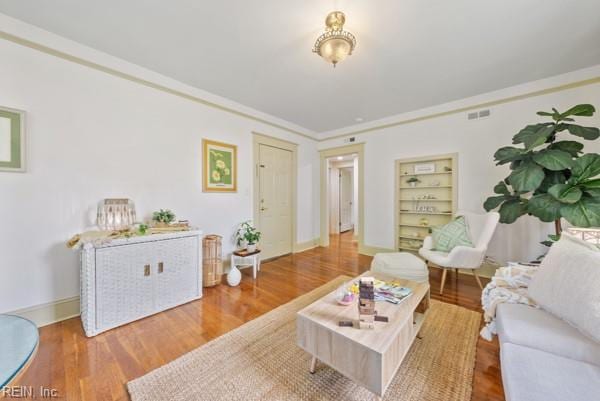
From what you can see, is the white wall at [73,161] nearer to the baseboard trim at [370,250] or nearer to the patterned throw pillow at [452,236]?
the baseboard trim at [370,250]

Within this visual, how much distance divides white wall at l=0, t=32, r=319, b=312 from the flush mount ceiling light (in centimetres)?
196

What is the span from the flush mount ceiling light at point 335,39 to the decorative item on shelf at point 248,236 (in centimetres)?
242

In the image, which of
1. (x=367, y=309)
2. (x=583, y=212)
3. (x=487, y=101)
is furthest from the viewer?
(x=487, y=101)

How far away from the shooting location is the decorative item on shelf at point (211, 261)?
273 centimetres

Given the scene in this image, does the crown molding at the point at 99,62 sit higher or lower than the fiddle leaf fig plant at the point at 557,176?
higher

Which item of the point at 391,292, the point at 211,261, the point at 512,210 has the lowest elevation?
the point at 211,261

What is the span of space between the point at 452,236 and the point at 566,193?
1.13 meters

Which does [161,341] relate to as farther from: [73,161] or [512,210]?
[512,210]

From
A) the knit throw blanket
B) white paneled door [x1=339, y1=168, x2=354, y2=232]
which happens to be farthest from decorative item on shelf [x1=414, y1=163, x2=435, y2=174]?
white paneled door [x1=339, y1=168, x2=354, y2=232]

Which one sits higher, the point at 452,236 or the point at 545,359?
the point at 452,236

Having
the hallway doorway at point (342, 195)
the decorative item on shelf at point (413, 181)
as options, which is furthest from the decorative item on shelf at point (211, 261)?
the hallway doorway at point (342, 195)

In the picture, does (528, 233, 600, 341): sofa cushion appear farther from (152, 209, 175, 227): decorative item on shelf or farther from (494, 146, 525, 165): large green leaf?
(152, 209, 175, 227): decorative item on shelf

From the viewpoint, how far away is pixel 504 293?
4.82ft

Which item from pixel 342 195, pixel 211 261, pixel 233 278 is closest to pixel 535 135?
pixel 233 278
